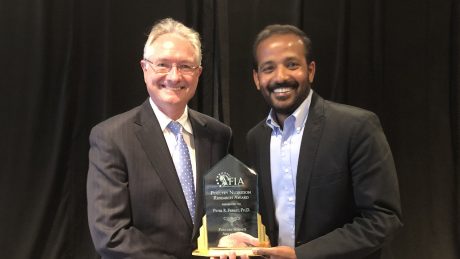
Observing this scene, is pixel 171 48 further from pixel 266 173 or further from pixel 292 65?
pixel 266 173

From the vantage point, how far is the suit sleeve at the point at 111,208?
1778 millimetres

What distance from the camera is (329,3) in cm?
353

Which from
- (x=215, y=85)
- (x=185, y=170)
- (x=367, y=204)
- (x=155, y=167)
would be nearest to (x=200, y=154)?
(x=185, y=170)

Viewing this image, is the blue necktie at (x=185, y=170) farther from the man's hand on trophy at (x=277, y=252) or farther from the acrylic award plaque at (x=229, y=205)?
the man's hand on trophy at (x=277, y=252)

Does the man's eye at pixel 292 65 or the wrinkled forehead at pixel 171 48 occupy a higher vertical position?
the wrinkled forehead at pixel 171 48

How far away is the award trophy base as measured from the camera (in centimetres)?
178

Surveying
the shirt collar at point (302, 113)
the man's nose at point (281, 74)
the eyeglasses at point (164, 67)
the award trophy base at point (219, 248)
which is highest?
the eyeglasses at point (164, 67)

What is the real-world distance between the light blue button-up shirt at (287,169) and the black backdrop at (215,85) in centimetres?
143

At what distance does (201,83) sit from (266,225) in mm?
1639

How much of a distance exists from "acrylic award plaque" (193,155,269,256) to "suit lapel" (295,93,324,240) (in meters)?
0.18

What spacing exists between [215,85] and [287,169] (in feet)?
5.22

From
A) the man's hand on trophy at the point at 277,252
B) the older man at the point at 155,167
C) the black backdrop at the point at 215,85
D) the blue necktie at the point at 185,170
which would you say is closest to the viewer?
the man's hand on trophy at the point at 277,252

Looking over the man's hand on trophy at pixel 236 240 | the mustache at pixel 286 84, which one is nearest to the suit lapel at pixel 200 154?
the man's hand on trophy at pixel 236 240

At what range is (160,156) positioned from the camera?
6.25 ft
